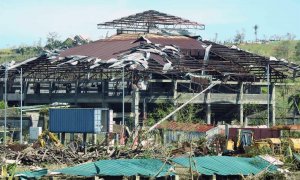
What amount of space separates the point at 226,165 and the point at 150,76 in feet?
161

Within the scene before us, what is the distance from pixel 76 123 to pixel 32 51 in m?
130

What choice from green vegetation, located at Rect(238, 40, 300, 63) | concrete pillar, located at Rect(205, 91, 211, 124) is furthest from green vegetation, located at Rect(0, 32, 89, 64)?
concrete pillar, located at Rect(205, 91, 211, 124)

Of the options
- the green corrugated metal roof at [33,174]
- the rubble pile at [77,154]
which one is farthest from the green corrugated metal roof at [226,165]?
the green corrugated metal roof at [33,174]

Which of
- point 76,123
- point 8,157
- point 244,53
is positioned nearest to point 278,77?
point 244,53

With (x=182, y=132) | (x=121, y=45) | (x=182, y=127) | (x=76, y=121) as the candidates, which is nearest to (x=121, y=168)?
(x=76, y=121)

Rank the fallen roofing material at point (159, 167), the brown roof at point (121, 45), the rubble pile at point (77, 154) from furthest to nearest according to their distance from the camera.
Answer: the brown roof at point (121, 45) < the rubble pile at point (77, 154) < the fallen roofing material at point (159, 167)

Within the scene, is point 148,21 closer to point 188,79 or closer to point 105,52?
point 105,52

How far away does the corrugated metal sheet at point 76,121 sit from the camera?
184ft

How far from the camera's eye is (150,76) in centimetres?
8919

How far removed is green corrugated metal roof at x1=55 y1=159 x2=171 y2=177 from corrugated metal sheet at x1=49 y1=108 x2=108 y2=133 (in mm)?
17560

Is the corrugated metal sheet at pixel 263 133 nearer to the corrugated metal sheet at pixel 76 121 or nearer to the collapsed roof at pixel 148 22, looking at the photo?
the corrugated metal sheet at pixel 76 121

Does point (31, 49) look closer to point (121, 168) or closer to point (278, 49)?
point (278, 49)

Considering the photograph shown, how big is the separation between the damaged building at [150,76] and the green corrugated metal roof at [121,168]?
152 feet

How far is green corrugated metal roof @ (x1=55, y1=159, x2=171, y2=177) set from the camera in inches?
1436
